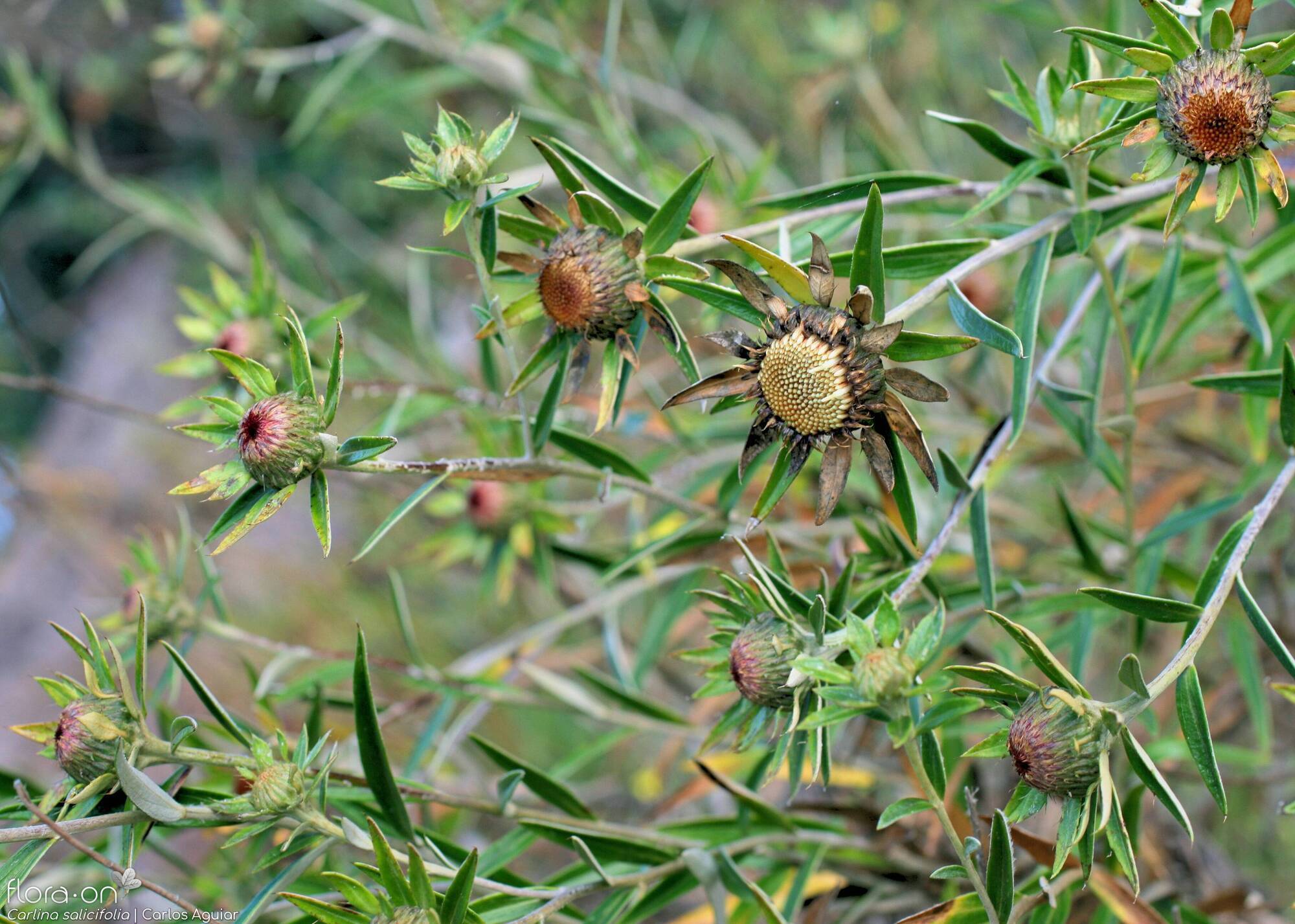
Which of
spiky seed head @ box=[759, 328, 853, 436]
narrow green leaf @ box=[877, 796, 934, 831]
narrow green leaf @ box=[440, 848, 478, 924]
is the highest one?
spiky seed head @ box=[759, 328, 853, 436]

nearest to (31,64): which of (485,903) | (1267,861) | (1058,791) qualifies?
(485,903)

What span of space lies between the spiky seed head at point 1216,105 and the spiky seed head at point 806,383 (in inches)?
10.9

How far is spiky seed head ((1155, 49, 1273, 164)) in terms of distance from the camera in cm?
65

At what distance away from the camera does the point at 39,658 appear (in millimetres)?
3150

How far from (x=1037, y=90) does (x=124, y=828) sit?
105cm

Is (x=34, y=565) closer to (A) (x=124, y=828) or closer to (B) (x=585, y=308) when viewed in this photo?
(A) (x=124, y=828)

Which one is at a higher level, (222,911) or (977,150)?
(977,150)

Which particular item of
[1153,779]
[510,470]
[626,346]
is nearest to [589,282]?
[626,346]

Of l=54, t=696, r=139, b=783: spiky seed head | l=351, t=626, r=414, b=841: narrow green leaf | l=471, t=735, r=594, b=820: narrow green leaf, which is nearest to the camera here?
l=54, t=696, r=139, b=783: spiky seed head

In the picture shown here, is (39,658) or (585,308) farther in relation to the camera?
(39,658)

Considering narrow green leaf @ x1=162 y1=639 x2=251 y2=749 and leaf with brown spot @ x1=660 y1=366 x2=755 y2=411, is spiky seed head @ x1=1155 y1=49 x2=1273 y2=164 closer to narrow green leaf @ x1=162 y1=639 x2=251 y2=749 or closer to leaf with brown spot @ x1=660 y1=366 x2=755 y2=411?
leaf with brown spot @ x1=660 y1=366 x2=755 y2=411

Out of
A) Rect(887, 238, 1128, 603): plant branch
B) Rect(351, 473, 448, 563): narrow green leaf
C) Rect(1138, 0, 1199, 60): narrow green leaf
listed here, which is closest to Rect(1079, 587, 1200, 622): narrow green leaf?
Rect(887, 238, 1128, 603): plant branch

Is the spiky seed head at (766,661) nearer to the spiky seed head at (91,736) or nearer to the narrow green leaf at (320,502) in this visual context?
the narrow green leaf at (320,502)

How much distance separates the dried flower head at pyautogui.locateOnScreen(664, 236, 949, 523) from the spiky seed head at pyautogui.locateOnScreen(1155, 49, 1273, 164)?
0.24m
